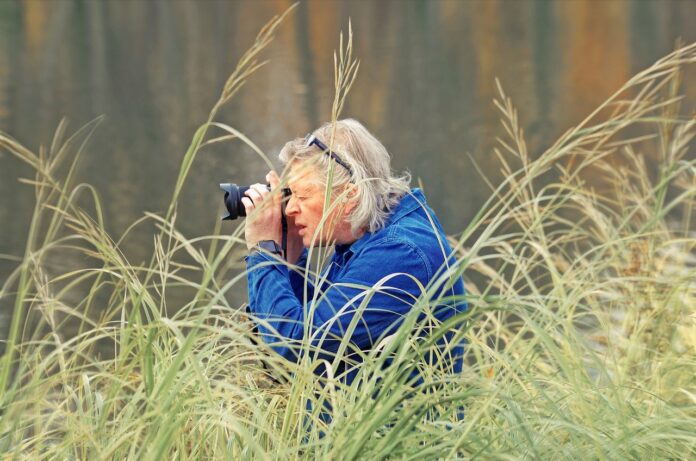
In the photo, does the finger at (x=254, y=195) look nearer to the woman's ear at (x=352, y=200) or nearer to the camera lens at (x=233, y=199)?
the camera lens at (x=233, y=199)

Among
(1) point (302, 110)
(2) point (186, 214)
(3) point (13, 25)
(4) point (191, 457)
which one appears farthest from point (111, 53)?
(4) point (191, 457)

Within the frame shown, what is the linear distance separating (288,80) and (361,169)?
19.6 meters

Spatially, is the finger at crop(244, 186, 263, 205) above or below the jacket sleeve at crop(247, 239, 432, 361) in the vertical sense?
above


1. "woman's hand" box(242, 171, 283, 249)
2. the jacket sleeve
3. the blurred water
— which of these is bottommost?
the blurred water

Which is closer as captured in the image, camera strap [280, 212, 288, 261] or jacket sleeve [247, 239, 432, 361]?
jacket sleeve [247, 239, 432, 361]

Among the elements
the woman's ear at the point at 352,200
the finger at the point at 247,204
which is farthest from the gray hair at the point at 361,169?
the finger at the point at 247,204

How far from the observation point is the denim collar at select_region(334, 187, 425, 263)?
7.86 ft

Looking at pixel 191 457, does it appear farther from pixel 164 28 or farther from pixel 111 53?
pixel 164 28

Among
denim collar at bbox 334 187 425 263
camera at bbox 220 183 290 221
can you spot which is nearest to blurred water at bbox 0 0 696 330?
camera at bbox 220 183 290 221

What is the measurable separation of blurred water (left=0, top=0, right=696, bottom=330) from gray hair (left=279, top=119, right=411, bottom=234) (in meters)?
Answer: 5.40

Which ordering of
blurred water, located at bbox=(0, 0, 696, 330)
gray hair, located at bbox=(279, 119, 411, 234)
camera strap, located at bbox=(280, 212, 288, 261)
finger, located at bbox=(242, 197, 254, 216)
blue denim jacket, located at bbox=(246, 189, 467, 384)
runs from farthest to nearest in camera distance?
blurred water, located at bbox=(0, 0, 696, 330), camera strap, located at bbox=(280, 212, 288, 261), finger, located at bbox=(242, 197, 254, 216), gray hair, located at bbox=(279, 119, 411, 234), blue denim jacket, located at bbox=(246, 189, 467, 384)

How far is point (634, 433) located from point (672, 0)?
31680mm

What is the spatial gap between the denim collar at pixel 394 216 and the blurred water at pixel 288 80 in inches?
209

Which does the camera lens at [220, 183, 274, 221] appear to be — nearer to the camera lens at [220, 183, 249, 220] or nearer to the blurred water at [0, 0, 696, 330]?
the camera lens at [220, 183, 249, 220]
